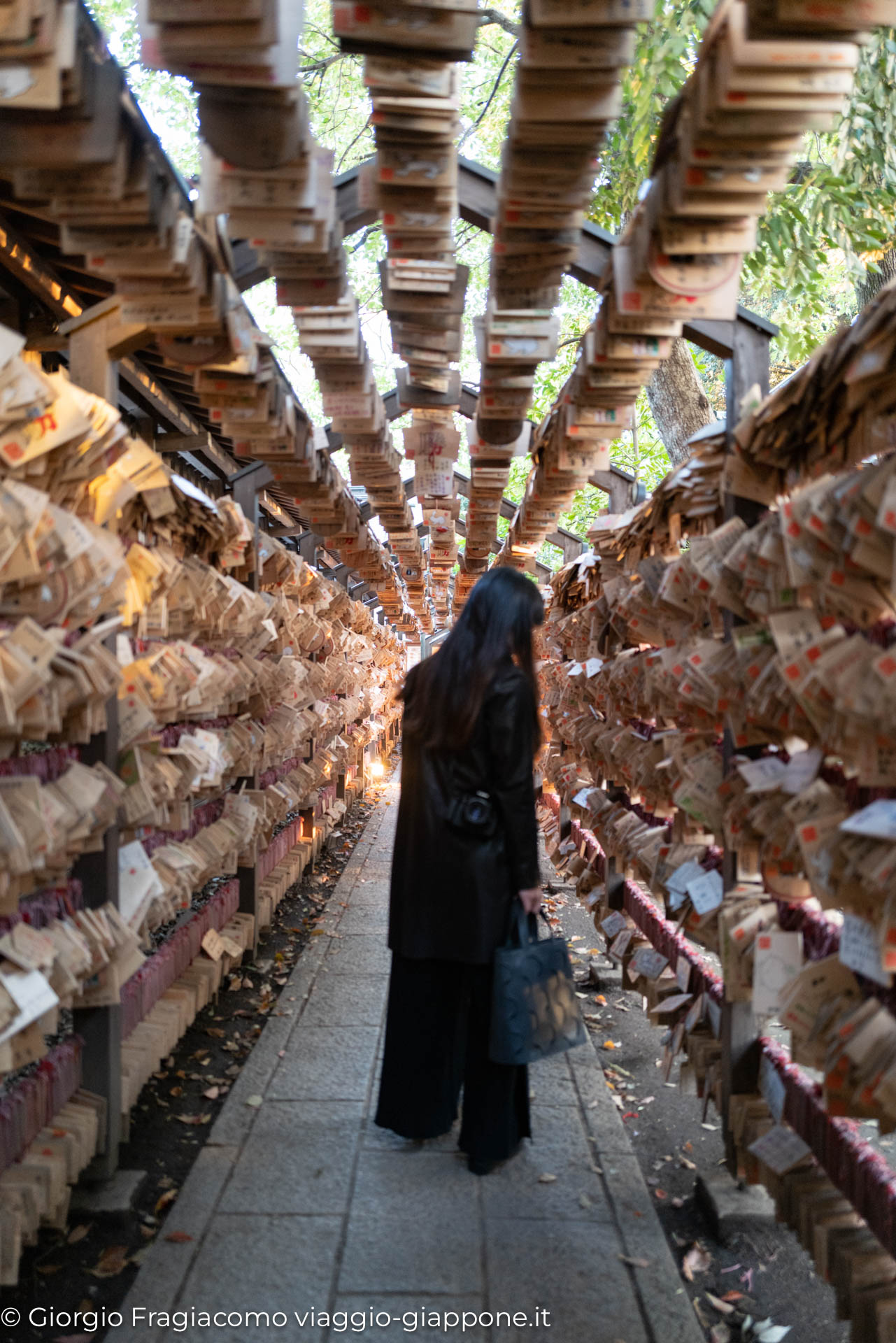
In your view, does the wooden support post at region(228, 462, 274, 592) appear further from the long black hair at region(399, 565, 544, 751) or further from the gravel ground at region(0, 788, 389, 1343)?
the long black hair at region(399, 565, 544, 751)

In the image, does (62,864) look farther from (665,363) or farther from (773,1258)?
(665,363)

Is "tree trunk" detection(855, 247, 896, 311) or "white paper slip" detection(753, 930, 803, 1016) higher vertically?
"tree trunk" detection(855, 247, 896, 311)

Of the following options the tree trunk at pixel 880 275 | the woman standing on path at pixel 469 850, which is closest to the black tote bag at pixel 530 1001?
the woman standing on path at pixel 469 850

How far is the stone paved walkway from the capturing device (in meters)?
2.35

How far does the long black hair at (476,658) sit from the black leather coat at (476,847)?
0.04 meters

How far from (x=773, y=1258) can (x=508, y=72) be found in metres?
10.2

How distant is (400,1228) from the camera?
2701 mm

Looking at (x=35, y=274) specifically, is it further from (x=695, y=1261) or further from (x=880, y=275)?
(x=880, y=275)

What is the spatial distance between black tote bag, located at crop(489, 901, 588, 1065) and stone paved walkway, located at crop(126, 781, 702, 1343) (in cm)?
43

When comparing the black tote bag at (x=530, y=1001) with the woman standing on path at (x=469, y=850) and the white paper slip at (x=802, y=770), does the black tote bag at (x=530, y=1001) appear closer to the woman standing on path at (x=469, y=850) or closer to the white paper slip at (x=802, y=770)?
the woman standing on path at (x=469, y=850)

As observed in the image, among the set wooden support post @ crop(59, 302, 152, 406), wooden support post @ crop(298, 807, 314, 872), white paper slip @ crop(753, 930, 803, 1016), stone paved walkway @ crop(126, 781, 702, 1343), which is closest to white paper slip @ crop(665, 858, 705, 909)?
white paper slip @ crop(753, 930, 803, 1016)

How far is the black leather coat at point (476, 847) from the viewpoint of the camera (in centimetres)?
291

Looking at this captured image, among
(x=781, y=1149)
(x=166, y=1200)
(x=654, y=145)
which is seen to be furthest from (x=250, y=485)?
(x=781, y=1149)

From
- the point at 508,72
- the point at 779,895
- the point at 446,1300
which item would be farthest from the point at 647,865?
the point at 508,72
